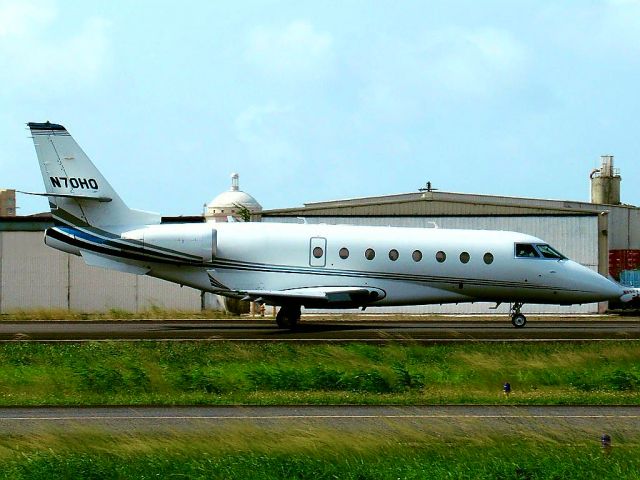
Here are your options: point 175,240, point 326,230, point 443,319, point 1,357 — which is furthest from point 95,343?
point 443,319

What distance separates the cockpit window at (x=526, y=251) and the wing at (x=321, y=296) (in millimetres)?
4707

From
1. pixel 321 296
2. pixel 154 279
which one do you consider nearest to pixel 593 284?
pixel 321 296

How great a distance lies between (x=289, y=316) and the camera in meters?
34.7

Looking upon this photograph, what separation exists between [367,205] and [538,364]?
28.8m

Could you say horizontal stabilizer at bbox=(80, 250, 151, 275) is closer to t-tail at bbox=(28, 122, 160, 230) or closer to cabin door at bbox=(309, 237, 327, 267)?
t-tail at bbox=(28, 122, 160, 230)

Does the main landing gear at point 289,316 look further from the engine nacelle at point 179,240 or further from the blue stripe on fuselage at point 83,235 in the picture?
the blue stripe on fuselage at point 83,235

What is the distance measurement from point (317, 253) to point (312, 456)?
2298cm

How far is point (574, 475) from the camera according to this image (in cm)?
1129

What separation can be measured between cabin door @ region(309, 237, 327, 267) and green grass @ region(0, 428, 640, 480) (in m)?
21.3

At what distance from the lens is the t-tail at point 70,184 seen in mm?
34781

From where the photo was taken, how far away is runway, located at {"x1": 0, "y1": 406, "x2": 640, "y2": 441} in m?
14.2

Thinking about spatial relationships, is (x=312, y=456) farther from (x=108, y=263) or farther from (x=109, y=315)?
(x=109, y=315)

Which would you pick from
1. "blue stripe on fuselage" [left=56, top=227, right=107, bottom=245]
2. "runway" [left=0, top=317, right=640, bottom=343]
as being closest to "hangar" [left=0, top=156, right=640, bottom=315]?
"runway" [left=0, top=317, right=640, bottom=343]

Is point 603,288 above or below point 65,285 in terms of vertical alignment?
above
